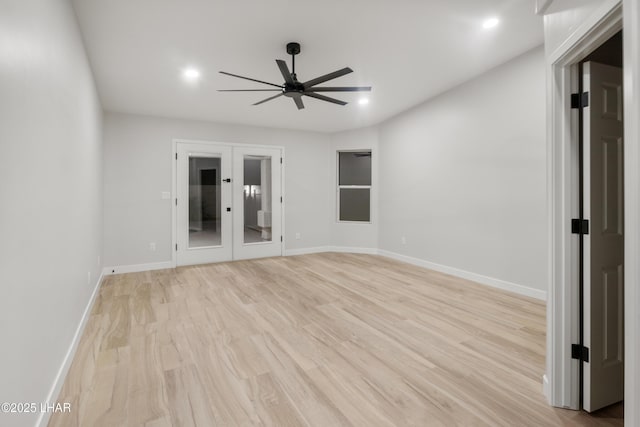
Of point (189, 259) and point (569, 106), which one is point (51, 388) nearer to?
point (569, 106)

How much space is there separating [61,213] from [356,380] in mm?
2247

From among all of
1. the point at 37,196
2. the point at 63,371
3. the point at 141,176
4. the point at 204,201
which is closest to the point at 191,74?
the point at 141,176

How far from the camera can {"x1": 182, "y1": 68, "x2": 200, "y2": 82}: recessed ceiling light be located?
11.6ft

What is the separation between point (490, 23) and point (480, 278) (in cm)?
296

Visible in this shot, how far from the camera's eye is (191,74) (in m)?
3.64

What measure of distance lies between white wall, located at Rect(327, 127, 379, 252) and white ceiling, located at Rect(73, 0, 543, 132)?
71.9 inches

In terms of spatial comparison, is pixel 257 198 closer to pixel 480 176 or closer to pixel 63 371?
pixel 480 176

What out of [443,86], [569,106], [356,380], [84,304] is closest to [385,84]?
[443,86]

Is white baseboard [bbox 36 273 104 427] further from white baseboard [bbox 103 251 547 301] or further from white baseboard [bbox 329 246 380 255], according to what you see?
white baseboard [bbox 329 246 380 255]

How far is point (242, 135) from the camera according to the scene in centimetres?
590

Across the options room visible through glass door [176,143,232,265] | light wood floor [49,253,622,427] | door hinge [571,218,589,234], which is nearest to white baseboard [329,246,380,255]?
room visible through glass door [176,143,232,265]

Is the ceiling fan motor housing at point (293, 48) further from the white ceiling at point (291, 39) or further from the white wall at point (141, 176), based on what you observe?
the white wall at point (141, 176)

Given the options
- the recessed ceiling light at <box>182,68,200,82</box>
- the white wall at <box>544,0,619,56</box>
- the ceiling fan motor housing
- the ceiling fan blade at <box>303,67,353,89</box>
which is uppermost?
the recessed ceiling light at <box>182,68,200,82</box>

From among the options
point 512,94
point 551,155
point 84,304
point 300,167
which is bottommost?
point 84,304
